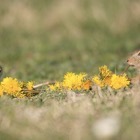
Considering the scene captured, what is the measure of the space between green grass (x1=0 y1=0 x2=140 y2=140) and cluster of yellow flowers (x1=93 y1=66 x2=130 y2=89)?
17 centimetres

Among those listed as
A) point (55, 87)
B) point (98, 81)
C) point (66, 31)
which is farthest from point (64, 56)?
point (98, 81)

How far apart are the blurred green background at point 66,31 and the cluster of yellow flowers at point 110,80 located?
5372 millimetres

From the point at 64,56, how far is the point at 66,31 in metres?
2.39

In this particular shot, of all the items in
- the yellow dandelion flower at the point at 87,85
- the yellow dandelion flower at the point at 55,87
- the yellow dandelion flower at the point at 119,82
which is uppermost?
the yellow dandelion flower at the point at 55,87

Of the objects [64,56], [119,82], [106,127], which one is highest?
[64,56]

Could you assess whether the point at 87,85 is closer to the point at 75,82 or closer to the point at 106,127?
the point at 75,82

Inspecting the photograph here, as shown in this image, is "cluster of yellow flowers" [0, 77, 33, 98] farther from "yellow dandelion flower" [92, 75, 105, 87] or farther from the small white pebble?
the small white pebble

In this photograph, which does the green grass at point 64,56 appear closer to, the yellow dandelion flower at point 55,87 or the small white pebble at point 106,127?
the small white pebble at point 106,127

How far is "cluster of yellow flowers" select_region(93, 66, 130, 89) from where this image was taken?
15.6 ft

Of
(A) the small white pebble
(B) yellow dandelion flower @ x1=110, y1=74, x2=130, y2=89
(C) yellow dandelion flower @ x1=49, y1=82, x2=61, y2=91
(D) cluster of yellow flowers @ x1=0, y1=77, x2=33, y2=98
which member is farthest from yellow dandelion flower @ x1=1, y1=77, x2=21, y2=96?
(A) the small white pebble

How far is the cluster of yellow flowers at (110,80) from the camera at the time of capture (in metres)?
4.77

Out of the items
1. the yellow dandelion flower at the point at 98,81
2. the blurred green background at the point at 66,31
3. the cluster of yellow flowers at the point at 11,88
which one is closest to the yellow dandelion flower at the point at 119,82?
the yellow dandelion flower at the point at 98,81

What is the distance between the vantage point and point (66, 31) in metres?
13.0

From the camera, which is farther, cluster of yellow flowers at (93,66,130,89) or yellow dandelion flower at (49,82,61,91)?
yellow dandelion flower at (49,82,61,91)
